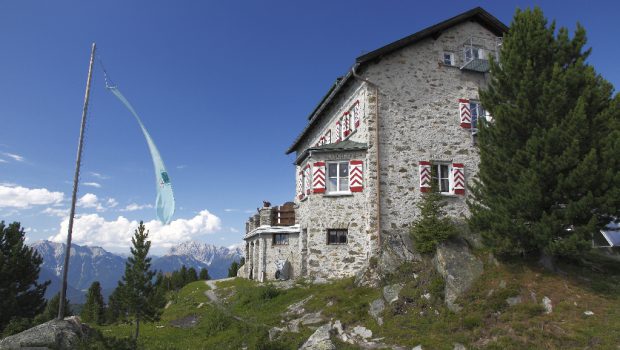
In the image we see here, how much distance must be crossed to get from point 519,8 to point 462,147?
8741 mm

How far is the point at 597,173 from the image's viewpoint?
12.2 meters

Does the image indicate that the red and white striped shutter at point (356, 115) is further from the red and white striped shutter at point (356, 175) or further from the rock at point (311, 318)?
the rock at point (311, 318)

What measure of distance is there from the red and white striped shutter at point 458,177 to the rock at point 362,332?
35.3ft

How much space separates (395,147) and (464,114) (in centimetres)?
465

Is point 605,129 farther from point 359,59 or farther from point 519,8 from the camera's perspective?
point 359,59

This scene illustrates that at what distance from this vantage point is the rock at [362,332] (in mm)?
13305

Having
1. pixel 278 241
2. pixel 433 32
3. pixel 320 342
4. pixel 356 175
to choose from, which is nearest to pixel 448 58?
pixel 433 32

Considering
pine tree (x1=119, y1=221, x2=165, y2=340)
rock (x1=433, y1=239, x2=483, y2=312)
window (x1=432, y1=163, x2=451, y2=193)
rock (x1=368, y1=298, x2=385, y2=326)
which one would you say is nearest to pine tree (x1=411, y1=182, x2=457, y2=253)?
rock (x1=433, y1=239, x2=483, y2=312)

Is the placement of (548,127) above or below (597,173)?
above

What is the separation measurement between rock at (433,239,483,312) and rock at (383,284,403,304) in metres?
1.66

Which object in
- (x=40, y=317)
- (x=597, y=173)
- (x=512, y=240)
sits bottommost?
(x=40, y=317)

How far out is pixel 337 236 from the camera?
830 inches

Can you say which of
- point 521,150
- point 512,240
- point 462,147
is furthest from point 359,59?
point 512,240

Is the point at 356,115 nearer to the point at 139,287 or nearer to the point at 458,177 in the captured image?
the point at 458,177
